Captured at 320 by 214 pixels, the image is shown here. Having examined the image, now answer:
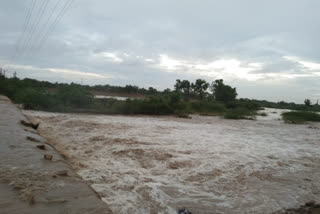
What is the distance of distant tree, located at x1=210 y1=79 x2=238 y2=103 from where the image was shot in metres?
36.5

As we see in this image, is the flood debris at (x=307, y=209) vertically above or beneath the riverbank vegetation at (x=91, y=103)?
beneath

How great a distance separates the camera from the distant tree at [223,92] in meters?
36.5

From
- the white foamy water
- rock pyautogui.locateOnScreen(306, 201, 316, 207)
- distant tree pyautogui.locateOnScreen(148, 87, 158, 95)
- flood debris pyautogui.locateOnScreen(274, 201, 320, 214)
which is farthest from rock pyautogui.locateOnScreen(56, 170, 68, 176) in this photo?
distant tree pyautogui.locateOnScreen(148, 87, 158, 95)

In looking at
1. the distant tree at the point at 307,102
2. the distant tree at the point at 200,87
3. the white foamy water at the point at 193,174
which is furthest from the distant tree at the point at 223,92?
the white foamy water at the point at 193,174

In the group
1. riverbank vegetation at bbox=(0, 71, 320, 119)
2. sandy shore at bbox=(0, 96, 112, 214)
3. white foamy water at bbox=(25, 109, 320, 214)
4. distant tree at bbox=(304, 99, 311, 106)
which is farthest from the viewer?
distant tree at bbox=(304, 99, 311, 106)

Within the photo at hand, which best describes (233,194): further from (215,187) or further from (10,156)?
(10,156)

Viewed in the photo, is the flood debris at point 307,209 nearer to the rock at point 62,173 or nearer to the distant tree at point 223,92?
the rock at point 62,173

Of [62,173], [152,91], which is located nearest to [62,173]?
[62,173]

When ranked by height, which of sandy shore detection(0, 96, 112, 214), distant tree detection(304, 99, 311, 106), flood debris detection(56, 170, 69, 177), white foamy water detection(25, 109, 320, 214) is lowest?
white foamy water detection(25, 109, 320, 214)

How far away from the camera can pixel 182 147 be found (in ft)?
21.6

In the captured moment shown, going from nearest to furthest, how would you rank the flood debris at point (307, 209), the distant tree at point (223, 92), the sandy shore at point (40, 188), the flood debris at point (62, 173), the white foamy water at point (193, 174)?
1. the sandy shore at point (40, 188)
2. the flood debris at point (62, 173)
3. the flood debris at point (307, 209)
4. the white foamy water at point (193, 174)
5. the distant tree at point (223, 92)

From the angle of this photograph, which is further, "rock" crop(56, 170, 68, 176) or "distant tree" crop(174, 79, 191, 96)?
"distant tree" crop(174, 79, 191, 96)

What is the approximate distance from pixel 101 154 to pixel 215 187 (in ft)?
10.2

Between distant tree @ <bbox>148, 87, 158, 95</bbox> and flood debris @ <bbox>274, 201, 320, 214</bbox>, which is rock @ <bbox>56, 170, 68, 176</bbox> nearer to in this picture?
flood debris @ <bbox>274, 201, 320, 214</bbox>
